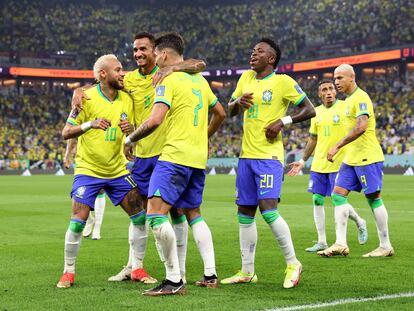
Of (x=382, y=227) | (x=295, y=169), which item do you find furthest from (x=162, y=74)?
(x=382, y=227)

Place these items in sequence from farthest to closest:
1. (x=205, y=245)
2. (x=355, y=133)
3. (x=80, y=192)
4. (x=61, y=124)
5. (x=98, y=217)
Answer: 1. (x=61, y=124)
2. (x=98, y=217)
3. (x=355, y=133)
4. (x=80, y=192)
5. (x=205, y=245)

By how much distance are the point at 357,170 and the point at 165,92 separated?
4.00m

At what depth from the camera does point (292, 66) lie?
197 feet

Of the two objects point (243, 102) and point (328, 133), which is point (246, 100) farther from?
point (328, 133)

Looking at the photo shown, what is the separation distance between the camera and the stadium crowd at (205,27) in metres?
58.3

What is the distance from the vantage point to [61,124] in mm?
60781

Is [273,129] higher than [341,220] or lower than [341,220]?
higher

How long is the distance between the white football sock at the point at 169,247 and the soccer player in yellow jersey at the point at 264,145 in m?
0.91

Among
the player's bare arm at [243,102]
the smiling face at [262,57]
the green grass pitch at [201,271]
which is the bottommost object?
the green grass pitch at [201,271]

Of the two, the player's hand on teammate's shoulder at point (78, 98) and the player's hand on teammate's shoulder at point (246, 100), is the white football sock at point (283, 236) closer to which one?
the player's hand on teammate's shoulder at point (246, 100)

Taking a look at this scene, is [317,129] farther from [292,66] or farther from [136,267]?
[292,66]

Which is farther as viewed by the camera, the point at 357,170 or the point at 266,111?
the point at 357,170

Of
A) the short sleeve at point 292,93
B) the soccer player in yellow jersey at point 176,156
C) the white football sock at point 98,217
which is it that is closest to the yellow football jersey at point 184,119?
the soccer player in yellow jersey at point 176,156

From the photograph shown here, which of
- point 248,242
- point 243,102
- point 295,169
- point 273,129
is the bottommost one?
point 248,242
